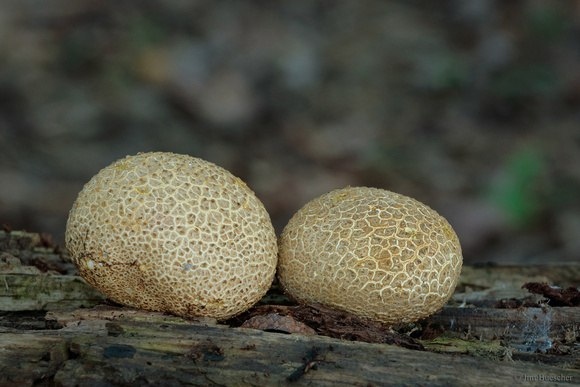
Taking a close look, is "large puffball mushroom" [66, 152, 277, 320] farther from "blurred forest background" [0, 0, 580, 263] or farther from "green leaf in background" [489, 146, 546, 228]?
"green leaf in background" [489, 146, 546, 228]

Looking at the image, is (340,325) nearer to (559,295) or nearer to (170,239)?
(170,239)

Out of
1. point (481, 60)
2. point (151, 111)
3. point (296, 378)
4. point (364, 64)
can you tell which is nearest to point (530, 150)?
point (481, 60)

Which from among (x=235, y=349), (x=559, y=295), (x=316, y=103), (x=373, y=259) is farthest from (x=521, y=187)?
(x=235, y=349)

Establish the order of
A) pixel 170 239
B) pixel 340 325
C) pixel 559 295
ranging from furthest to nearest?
pixel 559 295
pixel 340 325
pixel 170 239

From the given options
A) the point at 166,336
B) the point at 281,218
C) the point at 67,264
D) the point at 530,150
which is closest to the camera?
the point at 166,336

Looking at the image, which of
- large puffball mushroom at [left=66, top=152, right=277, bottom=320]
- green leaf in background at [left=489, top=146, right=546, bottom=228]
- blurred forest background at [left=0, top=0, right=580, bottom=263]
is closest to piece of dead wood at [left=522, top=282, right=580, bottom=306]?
large puffball mushroom at [left=66, top=152, right=277, bottom=320]

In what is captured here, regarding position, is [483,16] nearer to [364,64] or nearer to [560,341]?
[364,64]
